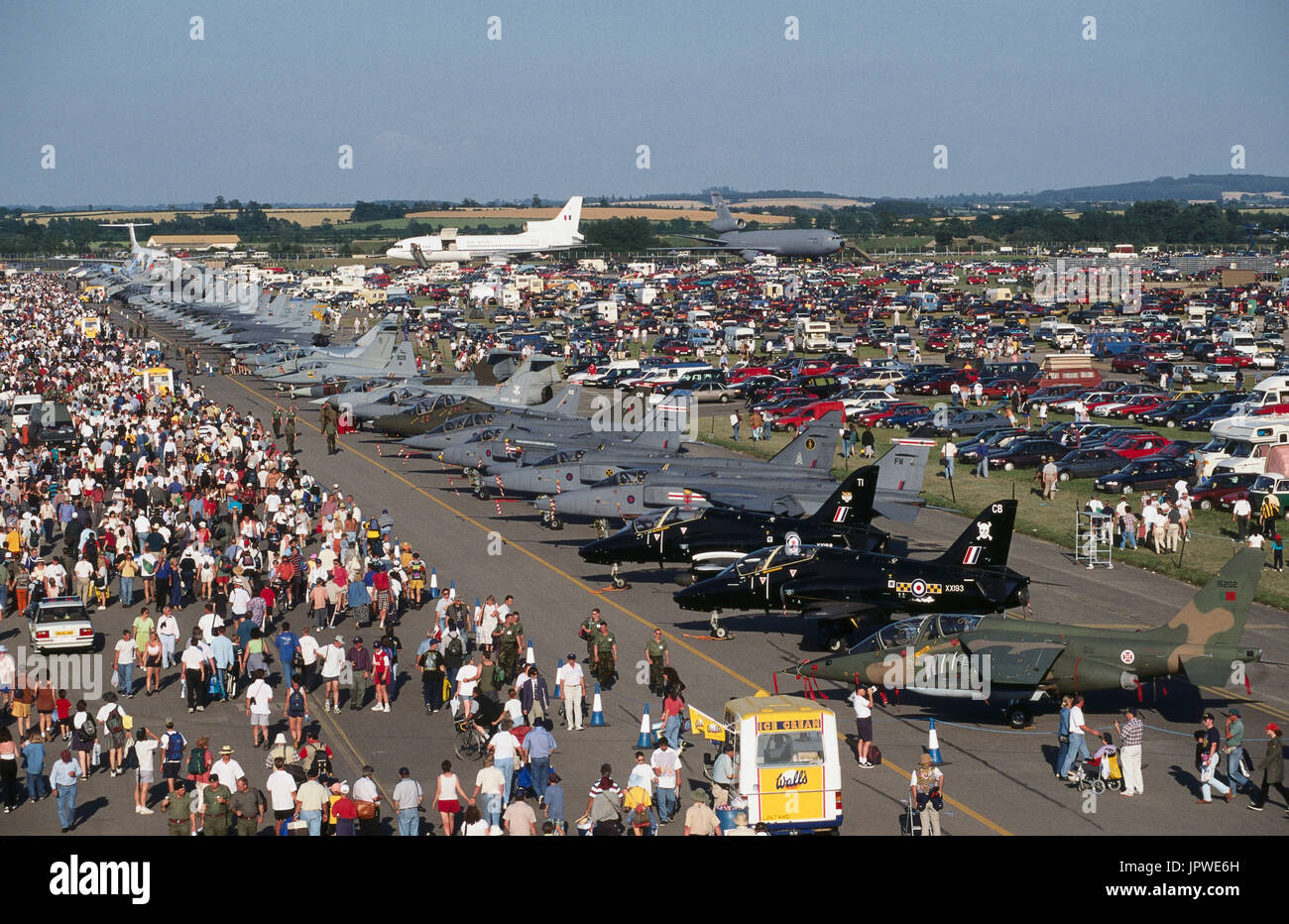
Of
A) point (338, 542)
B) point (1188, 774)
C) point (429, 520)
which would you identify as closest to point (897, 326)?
point (429, 520)

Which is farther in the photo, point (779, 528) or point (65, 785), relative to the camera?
point (779, 528)

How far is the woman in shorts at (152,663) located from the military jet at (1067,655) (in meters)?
12.5

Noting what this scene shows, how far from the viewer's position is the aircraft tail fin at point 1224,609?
69.6ft

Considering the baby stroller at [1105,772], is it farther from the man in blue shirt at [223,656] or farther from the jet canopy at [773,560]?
the man in blue shirt at [223,656]

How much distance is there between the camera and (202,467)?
41312 millimetres

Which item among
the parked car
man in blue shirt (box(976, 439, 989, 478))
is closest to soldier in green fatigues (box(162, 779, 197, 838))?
the parked car

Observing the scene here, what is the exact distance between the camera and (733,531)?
29.9 metres

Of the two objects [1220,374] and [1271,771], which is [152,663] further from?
[1220,374]

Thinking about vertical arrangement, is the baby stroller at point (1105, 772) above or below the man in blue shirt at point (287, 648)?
below

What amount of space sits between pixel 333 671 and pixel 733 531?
1050 cm

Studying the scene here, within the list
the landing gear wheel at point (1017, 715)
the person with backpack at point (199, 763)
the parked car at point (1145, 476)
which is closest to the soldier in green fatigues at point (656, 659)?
the landing gear wheel at point (1017, 715)

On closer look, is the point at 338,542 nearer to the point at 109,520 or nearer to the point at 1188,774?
the point at 109,520

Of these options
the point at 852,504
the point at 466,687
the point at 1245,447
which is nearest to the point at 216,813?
the point at 466,687
